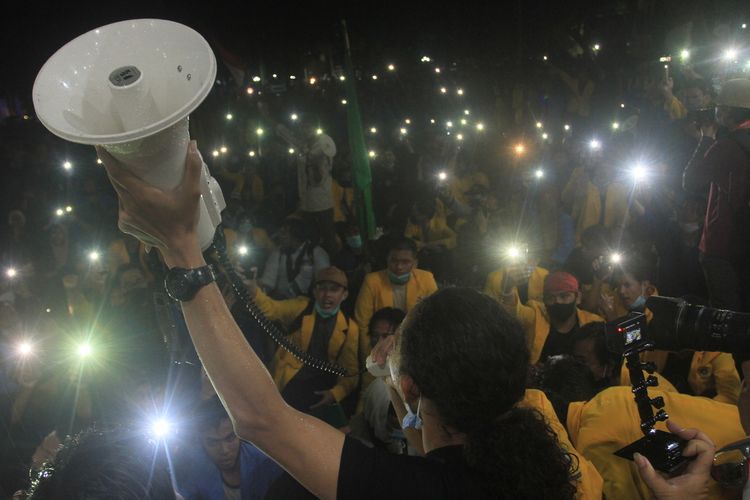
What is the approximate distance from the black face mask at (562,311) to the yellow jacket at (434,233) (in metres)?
3.78

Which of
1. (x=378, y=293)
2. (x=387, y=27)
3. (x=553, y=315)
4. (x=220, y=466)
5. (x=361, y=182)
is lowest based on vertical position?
(x=220, y=466)

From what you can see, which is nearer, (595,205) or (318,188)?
(595,205)

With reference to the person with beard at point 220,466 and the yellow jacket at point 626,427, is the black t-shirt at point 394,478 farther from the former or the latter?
the person with beard at point 220,466

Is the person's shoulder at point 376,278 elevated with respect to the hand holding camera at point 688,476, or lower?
lower

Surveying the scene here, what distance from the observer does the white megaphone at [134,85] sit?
4.75 ft

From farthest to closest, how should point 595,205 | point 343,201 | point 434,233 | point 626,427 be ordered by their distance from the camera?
point 343,201 < point 434,233 < point 595,205 < point 626,427

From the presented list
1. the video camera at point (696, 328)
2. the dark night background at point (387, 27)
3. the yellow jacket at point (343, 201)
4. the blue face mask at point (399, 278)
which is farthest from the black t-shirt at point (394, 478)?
the dark night background at point (387, 27)

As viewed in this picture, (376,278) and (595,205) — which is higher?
(595,205)

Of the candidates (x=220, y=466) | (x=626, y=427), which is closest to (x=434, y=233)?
(x=220, y=466)

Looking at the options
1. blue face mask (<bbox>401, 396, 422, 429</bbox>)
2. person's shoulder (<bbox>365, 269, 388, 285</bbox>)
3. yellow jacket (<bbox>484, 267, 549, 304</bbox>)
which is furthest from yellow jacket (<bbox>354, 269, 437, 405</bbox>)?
blue face mask (<bbox>401, 396, 422, 429</bbox>)

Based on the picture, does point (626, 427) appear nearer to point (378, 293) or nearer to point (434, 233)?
point (378, 293)

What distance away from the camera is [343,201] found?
10.0 m

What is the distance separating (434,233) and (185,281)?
7.60 m

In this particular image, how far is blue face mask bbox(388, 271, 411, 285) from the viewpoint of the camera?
5887mm
